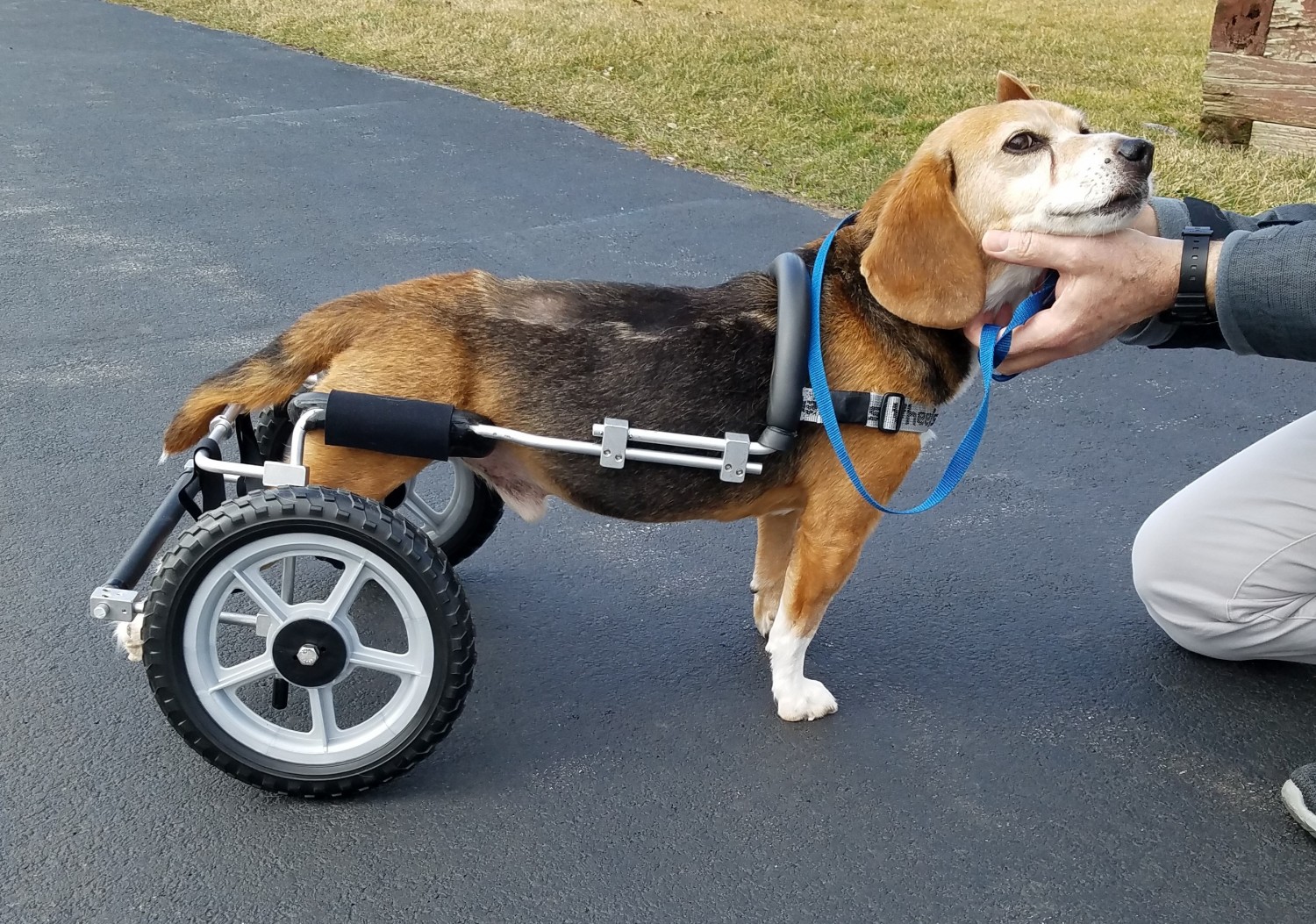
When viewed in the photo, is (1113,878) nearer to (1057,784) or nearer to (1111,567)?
(1057,784)

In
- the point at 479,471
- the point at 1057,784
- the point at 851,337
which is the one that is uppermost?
the point at 851,337

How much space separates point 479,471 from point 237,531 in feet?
2.15

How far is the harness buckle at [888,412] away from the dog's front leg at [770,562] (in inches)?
24.8

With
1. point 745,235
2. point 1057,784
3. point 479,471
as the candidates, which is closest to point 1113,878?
point 1057,784

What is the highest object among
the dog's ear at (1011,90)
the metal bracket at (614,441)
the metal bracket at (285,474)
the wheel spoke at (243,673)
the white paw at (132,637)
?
the dog's ear at (1011,90)

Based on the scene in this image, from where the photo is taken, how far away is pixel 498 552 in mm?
4109

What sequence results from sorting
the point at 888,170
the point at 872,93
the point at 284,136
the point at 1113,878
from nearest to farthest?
the point at 1113,878 → the point at 888,170 → the point at 284,136 → the point at 872,93

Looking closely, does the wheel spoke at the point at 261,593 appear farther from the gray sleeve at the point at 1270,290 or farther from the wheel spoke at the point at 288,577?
the gray sleeve at the point at 1270,290

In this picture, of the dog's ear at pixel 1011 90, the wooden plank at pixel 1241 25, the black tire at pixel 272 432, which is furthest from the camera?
the wooden plank at pixel 1241 25

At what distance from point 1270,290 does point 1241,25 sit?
7191 millimetres

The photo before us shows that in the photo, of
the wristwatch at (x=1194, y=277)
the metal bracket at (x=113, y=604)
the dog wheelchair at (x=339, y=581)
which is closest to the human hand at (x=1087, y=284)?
the wristwatch at (x=1194, y=277)

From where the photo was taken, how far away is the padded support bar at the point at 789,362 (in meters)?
2.88

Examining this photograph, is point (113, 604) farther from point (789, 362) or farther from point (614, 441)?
point (789, 362)

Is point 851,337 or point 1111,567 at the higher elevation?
point 851,337
